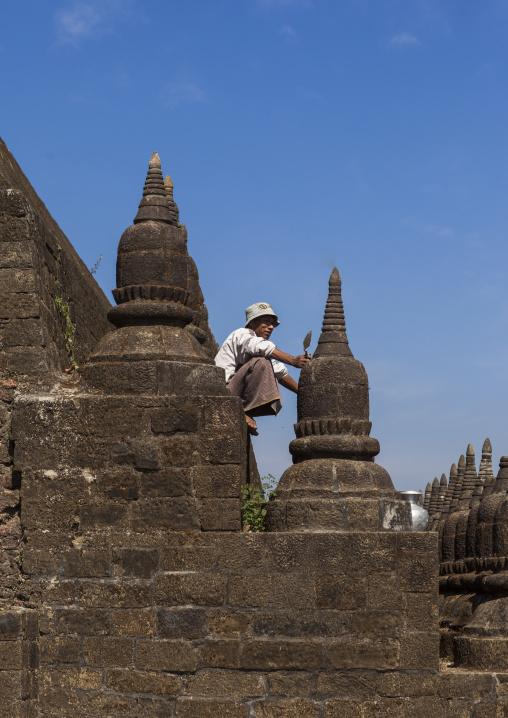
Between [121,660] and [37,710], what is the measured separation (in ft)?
2.23

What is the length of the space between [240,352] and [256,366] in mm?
196

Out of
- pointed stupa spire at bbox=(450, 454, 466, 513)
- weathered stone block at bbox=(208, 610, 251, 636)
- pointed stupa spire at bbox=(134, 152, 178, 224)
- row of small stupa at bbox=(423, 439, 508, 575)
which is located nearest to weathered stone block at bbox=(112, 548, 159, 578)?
weathered stone block at bbox=(208, 610, 251, 636)

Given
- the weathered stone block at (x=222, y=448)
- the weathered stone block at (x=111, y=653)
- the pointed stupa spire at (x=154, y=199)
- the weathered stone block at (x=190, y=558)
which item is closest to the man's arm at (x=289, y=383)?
the weathered stone block at (x=222, y=448)

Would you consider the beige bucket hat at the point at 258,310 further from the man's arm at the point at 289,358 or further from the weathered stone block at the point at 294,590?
the weathered stone block at the point at 294,590

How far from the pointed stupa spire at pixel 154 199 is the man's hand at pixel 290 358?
4.46ft

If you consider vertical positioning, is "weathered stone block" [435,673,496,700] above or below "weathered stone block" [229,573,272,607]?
below

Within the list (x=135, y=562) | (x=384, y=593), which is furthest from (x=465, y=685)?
(x=135, y=562)

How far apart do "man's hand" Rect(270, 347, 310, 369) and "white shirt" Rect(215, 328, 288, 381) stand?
0.05 metres

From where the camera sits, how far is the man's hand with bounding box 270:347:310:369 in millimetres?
8172

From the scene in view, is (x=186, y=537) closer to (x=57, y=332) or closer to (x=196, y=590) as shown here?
(x=196, y=590)

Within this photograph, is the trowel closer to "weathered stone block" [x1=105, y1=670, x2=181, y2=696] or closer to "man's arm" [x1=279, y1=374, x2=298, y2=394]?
"man's arm" [x1=279, y1=374, x2=298, y2=394]

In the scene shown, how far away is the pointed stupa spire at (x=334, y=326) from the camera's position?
791 centimetres

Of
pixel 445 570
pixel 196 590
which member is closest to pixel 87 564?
pixel 196 590

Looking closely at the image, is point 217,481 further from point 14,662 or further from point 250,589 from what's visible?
point 14,662
